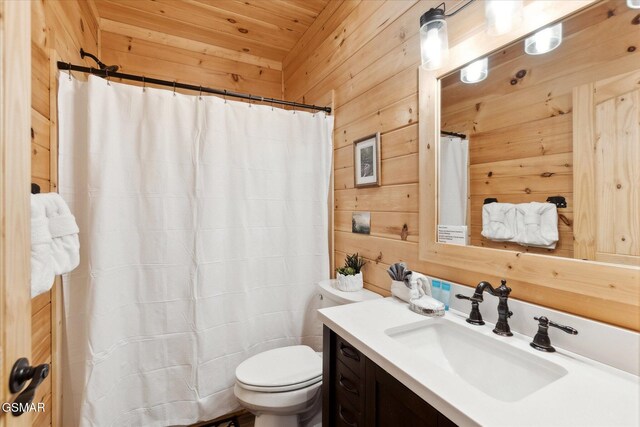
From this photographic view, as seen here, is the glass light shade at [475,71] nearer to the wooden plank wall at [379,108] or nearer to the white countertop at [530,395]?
the wooden plank wall at [379,108]

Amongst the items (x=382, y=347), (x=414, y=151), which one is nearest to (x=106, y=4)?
(x=414, y=151)

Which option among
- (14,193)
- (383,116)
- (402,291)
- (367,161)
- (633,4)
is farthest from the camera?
(367,161)

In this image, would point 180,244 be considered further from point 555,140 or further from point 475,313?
point 555,140

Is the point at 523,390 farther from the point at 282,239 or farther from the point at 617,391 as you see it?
the point at 282,239

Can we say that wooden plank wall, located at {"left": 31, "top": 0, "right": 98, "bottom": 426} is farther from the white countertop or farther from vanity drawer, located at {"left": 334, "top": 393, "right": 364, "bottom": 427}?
the white countertop

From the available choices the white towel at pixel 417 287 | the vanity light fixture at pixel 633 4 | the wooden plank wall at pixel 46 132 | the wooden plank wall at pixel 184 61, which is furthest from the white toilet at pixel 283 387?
the wooden plank wall at pixel 184 61

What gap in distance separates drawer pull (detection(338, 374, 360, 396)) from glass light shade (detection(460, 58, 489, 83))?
47.4 inches

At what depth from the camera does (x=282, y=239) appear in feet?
6.13

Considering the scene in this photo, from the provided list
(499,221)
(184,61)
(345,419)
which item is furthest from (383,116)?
(184,61)

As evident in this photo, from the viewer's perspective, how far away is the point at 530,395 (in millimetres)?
622

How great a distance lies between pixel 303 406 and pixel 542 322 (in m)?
1.04

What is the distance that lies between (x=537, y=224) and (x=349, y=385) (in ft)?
2.69

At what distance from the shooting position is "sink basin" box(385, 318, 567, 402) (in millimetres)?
776

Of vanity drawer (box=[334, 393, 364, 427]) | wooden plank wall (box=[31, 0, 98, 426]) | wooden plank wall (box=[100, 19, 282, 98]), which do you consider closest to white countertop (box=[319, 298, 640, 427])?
vanity drawer (box=[334, 393, 364, 427])
